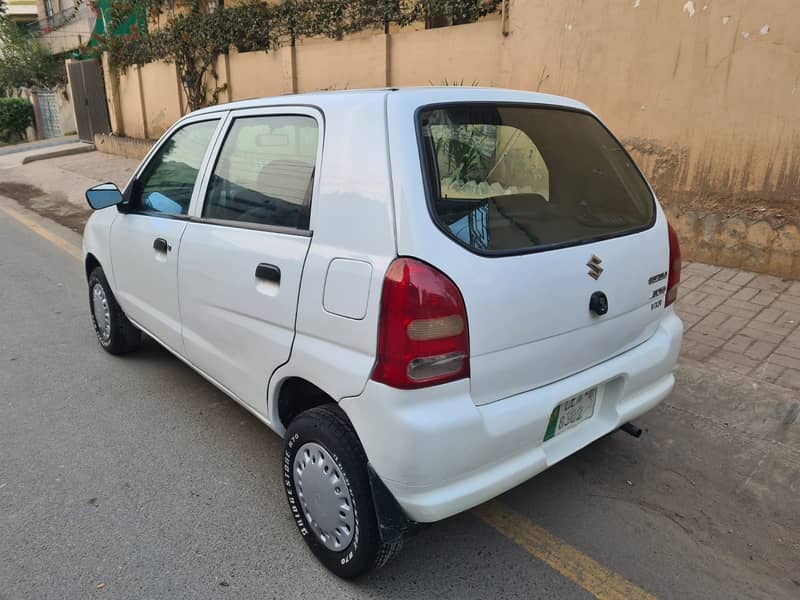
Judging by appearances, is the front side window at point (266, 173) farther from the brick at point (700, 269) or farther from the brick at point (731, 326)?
the brick at point (700, 269)

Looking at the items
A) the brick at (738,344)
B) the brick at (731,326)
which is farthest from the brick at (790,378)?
the brick at (731,326)

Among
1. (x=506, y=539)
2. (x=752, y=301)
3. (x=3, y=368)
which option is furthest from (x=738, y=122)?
(x=3, y=368)

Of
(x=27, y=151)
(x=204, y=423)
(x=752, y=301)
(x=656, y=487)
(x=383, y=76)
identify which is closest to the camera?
(x=656, y=487)

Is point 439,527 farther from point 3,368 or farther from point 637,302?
point 3,368

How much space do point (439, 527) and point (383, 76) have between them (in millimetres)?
7663

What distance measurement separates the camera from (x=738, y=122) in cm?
561

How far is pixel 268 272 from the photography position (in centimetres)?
255

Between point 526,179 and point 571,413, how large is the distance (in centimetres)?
97

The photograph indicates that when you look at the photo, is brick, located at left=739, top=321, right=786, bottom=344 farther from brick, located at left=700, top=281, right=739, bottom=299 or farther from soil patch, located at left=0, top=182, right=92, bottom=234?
soil patch, located at left=0, top=182, right=92, bottom=234

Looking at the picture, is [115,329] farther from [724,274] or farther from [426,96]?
[724,274]

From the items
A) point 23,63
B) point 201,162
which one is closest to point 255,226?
point 201,162

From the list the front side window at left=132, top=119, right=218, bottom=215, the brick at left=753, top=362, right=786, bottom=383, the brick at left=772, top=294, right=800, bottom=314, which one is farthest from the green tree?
the brick at left=753, top=362, right=786, bottom=383

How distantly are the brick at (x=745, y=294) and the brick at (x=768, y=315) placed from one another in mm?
253

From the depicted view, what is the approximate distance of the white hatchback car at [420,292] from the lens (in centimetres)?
207
